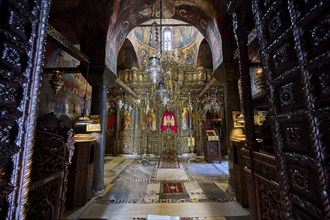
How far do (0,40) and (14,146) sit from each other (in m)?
0.82

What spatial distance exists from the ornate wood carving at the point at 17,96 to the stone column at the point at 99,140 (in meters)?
3.29

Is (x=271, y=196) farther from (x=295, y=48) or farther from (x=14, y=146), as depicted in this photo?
(x=14, y=146)

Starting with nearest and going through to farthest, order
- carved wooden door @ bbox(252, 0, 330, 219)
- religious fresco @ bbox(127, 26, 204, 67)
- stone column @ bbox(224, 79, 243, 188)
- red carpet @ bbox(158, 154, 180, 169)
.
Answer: carved wooden door @ bbox(252, 0, 330, 219), stone column @ bbox(224, 79, 243, 188), red carpet @ bbox(158, 154, 180, 169), religious fresco @ bbox(127, 26, 204, 67)

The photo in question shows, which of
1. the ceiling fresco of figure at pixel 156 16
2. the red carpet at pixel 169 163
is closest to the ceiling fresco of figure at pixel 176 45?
the ceiling fresco of figure at pixel 156 16

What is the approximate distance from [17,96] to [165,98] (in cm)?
835

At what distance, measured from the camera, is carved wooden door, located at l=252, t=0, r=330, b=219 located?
0.91m

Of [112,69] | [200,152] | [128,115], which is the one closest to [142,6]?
[112,69]

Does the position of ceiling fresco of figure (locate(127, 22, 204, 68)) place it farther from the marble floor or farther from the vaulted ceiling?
the marble floor

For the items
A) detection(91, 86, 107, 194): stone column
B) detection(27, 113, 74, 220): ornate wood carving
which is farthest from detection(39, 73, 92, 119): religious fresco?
detection(27, 113, 74, 220): ornate wood carving

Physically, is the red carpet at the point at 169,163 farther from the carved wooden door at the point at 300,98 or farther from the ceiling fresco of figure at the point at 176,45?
the ceiling fresco of figure at the point at 176,45

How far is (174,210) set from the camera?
329 centimetres

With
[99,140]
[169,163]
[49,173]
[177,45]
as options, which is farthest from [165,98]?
[49,173]

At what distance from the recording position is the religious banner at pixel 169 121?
11600 mm

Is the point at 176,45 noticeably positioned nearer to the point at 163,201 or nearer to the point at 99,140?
the point at 99,140
